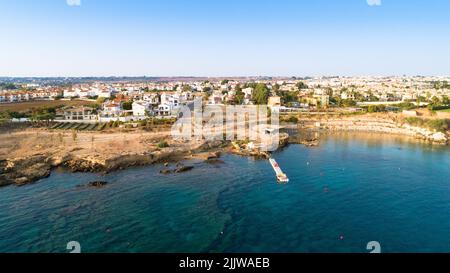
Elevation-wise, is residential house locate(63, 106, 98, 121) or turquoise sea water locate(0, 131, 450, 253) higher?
residential house locate(63, 106, 98, 121)

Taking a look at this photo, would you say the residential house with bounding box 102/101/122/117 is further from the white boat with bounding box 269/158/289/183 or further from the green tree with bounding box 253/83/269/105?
the white boat with bounding box 269/158/289/183

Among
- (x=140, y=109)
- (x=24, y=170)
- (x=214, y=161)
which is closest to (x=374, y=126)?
(x=214, y=161)

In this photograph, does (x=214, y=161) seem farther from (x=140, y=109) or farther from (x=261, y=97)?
(x=261, y=97)

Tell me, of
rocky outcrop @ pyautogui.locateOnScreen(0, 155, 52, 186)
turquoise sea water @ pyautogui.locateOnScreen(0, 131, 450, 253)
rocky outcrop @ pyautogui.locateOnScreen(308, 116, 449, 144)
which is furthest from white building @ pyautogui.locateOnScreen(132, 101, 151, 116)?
rocky outcrop @ pyautogui.locateOnScreen(308, 116, 449, 144)

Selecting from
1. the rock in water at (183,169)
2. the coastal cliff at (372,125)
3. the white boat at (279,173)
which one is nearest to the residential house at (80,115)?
the rock in water at (183,169)

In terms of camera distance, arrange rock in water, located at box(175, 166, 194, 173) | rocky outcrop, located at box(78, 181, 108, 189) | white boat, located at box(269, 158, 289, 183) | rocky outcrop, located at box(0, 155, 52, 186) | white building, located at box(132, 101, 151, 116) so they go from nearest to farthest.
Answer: rocky outcrop, located at box(78, 181, 108, 189), rocky outcrop, located at box(0, 155, 52, 186), white boat, located at box(269, 158, 289, 183), rock in water, located at box(175, 166, 194, 173), white building, located at box(132, 101, 151, 116)
